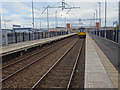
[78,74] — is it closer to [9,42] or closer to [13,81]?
[13,81]

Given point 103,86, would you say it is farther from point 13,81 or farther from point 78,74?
point 13,81

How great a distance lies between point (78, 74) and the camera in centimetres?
958

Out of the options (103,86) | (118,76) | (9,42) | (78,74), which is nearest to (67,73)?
(78,74)

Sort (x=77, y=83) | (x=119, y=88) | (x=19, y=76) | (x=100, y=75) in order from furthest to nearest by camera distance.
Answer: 1. (x=19, y=76)
2. (x=100, y=75)
3. (x=77, y=83)
4. (x=119, y=88)

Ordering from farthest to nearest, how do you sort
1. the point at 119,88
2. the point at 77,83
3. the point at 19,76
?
the point at 19,76 → the point at 77,83 → the point at 119,88

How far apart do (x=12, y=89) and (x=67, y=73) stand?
3559 millimetres

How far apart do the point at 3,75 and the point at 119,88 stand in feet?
19.9

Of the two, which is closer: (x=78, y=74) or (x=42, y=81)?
(x=42, y=81)

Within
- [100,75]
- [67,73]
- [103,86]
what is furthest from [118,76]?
[67,73]

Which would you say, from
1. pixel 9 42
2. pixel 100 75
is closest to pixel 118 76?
pixel 100 75

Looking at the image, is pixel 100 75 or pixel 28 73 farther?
pixel 28 73

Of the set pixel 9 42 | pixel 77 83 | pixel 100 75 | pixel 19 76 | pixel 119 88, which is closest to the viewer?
pixel 119 88

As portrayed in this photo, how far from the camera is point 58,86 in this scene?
7445mm

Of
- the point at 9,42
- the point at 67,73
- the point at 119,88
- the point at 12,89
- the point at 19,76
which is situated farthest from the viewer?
the point at 9,42
